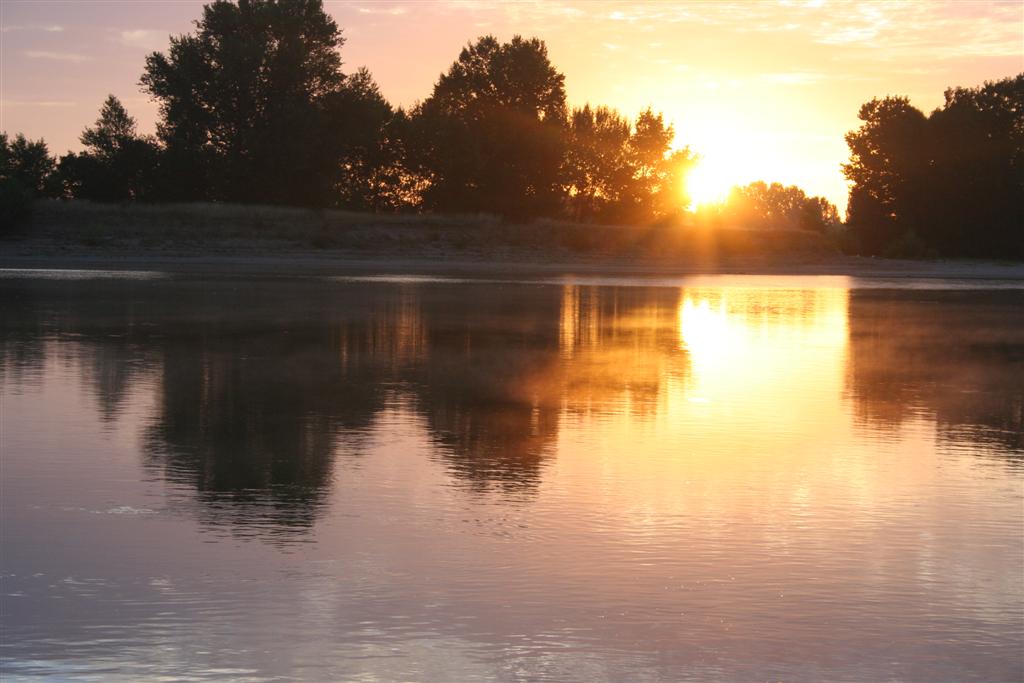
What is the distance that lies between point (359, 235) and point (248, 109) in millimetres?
17052

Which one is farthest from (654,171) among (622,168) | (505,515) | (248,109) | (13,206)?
(505,515)

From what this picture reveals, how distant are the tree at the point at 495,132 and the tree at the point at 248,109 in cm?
883

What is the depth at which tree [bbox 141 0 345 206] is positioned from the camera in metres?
78.3

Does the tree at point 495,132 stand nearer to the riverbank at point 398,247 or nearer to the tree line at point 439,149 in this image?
the tree line at point 439,149

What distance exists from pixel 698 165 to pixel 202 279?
75.6 metres

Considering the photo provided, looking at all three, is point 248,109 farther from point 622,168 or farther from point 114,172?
point 622,168

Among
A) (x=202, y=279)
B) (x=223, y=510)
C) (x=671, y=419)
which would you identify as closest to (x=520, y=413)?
(x=671, y=419)

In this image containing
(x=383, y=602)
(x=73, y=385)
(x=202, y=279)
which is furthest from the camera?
(x=202, y=279)

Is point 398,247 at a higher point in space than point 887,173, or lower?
lower

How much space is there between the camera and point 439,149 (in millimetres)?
86938

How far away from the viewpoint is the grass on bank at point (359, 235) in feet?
206

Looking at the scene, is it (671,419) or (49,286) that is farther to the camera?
(49,286)

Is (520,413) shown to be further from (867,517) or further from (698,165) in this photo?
(698,165)

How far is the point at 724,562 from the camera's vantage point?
768 cm
